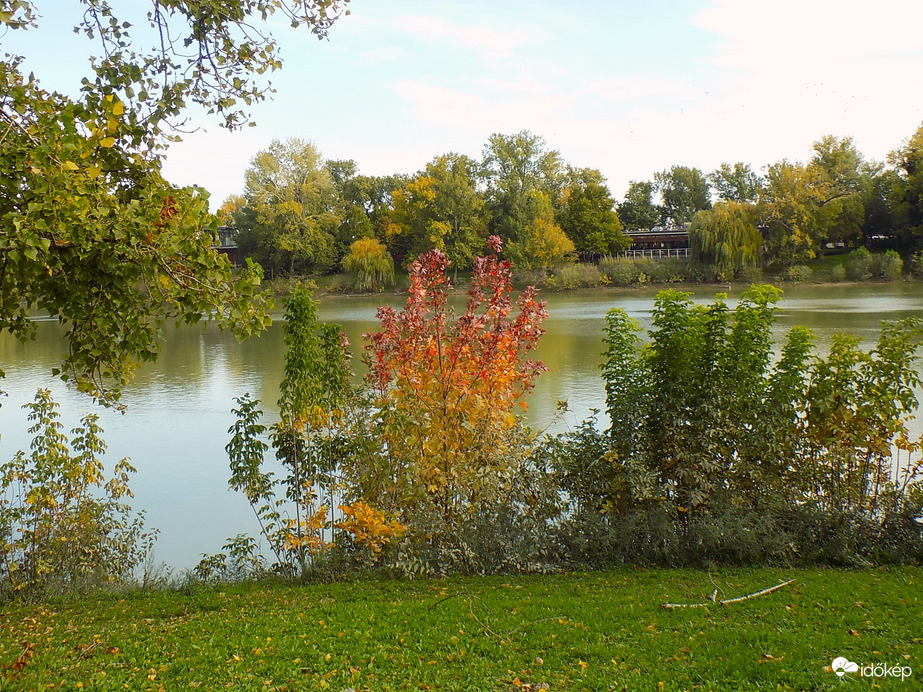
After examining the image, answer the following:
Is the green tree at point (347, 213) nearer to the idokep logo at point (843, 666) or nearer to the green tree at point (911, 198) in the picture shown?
the green tree at point (911, 198)

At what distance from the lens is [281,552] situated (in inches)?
303

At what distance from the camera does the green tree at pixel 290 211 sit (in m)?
50.3

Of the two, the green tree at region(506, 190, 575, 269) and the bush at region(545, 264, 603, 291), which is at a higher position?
the green tree at region(506, 190, 575, 269)

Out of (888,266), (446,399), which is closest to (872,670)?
(446,399)

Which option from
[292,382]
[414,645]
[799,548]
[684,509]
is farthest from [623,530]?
[292,382]

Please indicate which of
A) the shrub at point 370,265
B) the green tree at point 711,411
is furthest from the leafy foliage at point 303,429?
the shrub at point 370,265

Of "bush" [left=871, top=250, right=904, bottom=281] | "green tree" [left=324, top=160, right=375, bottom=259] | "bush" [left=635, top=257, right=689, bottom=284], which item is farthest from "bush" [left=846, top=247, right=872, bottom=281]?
"green tree" [left=324, top=160, right=375, bottom=259]

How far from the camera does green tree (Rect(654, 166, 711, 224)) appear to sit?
2346 inches

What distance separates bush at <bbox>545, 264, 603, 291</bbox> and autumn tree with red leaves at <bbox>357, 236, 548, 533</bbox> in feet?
122

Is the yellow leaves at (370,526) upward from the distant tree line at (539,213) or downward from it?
downward

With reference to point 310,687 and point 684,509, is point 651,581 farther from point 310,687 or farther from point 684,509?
point 310,687

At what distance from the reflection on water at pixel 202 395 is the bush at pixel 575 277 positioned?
1349 cm

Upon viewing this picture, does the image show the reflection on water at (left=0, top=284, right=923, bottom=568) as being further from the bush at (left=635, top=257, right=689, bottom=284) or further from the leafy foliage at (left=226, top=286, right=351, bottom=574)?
the bush at (left=635, top=257, right=689, bottom=284)

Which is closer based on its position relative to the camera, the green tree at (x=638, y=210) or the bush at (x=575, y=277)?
the bush at (x=575, y=277)
